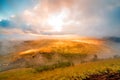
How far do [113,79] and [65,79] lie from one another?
77092mm

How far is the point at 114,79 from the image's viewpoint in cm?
11950

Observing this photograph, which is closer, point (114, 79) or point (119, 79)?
point (119, 79)

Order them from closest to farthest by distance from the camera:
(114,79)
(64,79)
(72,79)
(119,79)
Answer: (119,79)
(114,79)
(72,79)
(64,79)

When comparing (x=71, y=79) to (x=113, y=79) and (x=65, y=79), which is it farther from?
(x=113, y=79)

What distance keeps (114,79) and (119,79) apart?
800 centimetres

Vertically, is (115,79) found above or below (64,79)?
above

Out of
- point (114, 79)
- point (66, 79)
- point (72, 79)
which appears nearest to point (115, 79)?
point (114, 79)

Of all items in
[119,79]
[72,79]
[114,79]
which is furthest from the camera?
[72,79]

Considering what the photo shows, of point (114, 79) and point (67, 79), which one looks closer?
point (114, 79)

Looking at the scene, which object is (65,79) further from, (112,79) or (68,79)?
(112,79)

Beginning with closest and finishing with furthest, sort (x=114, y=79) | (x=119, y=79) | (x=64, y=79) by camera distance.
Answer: (x=119, y=79)
(x=114, y=79)
(x=64, y=79)

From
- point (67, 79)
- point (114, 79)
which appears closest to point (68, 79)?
point (67, 79)

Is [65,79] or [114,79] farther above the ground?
[114,79]

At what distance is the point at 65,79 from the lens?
620 feet
